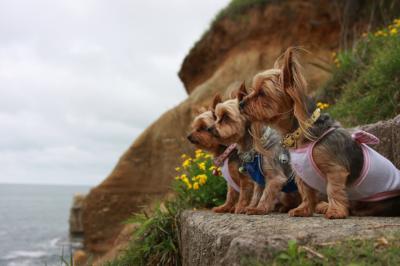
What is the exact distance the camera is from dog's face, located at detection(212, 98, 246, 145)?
5.73 metres

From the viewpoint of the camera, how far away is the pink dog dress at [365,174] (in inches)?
176

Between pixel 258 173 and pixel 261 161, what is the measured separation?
5.8 inches

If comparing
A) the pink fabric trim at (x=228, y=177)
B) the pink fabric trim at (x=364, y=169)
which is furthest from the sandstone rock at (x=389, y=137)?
the pink fabric trim at (x=228, y=177)

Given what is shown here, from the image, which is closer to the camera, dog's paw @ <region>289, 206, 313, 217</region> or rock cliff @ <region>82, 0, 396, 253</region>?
dog's paw @ <region>289, 206, 313, 217</region>

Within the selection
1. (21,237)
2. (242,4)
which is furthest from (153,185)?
(21,237)

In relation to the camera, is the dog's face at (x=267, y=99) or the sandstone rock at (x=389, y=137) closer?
the dog's face at (x=267, y=99)

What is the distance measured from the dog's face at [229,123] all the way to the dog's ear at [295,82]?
128cm

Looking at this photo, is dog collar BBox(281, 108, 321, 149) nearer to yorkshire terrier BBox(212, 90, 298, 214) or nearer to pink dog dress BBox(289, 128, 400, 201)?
pink dog dress BBox(289, 128, 400, 201)

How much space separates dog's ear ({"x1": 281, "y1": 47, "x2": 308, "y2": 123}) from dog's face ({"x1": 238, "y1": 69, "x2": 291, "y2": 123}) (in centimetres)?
19

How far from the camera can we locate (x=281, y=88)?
183 inches

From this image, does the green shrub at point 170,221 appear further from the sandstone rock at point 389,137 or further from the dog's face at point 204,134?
the sandstone rock at point 389,137

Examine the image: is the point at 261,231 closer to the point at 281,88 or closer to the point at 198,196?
the point at 281,88

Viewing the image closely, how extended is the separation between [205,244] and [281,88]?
166 centimetres

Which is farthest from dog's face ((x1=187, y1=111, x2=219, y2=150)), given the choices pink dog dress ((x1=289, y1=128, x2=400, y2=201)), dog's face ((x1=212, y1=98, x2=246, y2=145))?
pink dog dress ((x1=289, y1=128, x2=400, y2=201))
